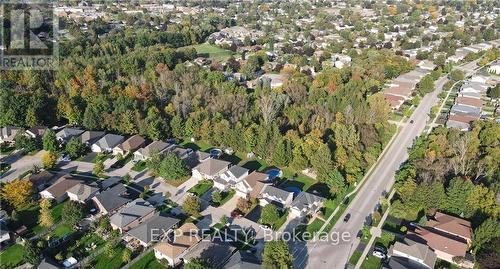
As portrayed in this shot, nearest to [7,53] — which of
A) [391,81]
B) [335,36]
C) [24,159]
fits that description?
[24,159]

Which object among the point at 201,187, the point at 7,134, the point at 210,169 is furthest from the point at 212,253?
the point at 7,134

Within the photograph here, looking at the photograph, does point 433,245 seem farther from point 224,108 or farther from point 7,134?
point 7,134

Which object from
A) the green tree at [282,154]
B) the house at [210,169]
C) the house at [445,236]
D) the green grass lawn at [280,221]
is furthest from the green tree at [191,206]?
the house at [445,236]

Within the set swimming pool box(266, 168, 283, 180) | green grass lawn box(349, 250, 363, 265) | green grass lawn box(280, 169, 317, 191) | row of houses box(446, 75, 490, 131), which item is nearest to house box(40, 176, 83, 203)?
swimming pool box(266, 168, 283, 180)

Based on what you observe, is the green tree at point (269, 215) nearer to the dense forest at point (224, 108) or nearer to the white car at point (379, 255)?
the dense forest at point (224, 108)

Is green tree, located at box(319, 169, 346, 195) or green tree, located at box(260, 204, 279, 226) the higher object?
green tree, located at box(319, 169, 346, 195)

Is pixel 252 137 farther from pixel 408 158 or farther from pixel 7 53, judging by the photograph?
pixel 7 53

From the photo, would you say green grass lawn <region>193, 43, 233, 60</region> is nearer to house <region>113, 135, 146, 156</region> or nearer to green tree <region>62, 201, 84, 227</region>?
house <region>113, 135, 146, 156</region>
